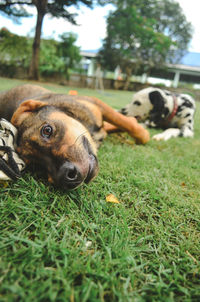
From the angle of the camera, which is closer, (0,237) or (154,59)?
(0,237)

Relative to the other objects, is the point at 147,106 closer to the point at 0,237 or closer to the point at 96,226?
the point at 96,226

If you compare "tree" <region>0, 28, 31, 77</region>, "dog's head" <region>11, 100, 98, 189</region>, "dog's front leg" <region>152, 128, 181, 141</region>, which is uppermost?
"tree" <region>0, 28, 31, 77</region>

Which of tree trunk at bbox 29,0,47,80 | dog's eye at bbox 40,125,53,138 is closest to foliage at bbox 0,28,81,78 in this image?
tree trunk at bbox 29,0,47,80

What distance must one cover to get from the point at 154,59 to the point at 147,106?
103ft

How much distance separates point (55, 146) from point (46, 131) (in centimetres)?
31

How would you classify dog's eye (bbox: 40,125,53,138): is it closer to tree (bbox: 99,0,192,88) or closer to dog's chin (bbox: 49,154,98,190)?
dog's chin (bbox: 49,154,98,190)

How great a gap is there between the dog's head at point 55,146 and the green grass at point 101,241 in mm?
197

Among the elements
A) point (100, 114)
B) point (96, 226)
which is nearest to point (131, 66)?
point (100, 114)

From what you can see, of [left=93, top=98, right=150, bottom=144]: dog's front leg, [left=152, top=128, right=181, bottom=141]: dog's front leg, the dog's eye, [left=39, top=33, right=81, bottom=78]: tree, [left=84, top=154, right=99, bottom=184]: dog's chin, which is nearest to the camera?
[left=84, top=154, right=99, bottom=184]: dog's chin

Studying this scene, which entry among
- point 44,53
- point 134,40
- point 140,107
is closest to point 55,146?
point 140,107

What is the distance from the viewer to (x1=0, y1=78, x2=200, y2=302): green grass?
1097 millimetres

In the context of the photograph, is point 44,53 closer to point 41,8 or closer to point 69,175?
point 41,8

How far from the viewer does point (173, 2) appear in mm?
38562

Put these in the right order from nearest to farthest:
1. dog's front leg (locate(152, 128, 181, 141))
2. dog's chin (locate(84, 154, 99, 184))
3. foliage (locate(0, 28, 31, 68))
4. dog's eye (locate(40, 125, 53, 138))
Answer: dog's chin (locate(84, 154, 99, 184)), dog's eye (locate(40, 125, 53, 138)), dog's front leg (locate(152, 128, 181, 141)), foliage (locate(0, 28, 31, 68))
